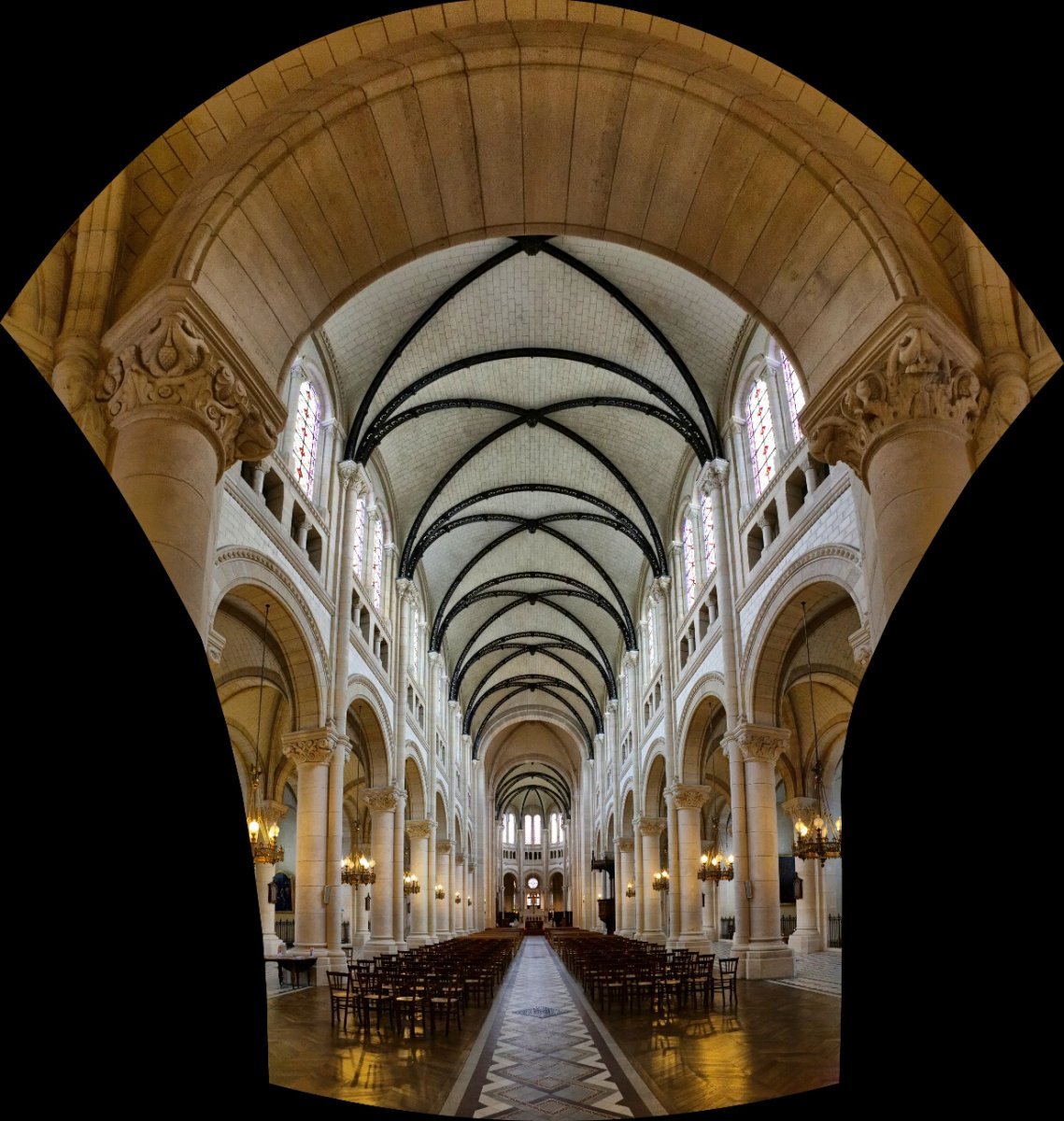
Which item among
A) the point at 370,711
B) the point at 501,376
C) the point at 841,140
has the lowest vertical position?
the point at 370,711

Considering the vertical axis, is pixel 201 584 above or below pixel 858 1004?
above

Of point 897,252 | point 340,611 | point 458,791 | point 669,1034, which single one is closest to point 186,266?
point 897,252

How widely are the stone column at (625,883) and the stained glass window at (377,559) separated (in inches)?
766

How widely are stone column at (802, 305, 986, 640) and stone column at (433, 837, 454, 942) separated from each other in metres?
34.3

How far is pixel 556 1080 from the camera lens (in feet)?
28.3

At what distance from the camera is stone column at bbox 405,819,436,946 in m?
32.9

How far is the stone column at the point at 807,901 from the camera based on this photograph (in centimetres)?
2756

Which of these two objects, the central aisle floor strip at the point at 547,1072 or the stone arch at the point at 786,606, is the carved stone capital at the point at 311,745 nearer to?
the central aisle floor strip at the point at 547,1072

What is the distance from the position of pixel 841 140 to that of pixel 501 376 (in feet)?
51.6

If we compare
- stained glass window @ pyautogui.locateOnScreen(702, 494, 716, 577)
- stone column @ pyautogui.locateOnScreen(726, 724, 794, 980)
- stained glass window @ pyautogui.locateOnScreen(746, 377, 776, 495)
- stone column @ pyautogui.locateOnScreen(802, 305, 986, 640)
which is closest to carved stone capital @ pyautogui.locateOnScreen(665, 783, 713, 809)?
stone column @ pyautogui.locateOnScreen(726, 724, 794, 980)

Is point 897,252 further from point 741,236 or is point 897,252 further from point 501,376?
point 501,376

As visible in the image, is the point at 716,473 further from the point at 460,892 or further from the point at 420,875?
the point at 460,892

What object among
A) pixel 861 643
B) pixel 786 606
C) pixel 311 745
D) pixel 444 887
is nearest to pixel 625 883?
pixel 444 887

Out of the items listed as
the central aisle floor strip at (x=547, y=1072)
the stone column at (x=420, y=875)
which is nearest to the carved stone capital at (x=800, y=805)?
the stone column at (x=420, y=875)
